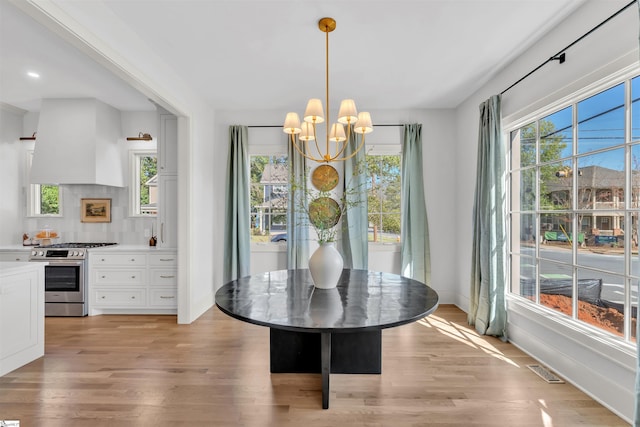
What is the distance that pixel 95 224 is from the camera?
14.9ft

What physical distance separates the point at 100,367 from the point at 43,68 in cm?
301

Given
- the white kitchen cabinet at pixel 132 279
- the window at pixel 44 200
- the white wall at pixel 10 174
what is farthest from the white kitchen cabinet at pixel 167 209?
the white wall at pixel 10 174

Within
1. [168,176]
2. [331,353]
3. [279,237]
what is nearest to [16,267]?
[168,176]

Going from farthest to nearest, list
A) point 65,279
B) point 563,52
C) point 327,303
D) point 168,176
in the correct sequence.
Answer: point 168,176
point 65,279
point 563,52
point 327,303

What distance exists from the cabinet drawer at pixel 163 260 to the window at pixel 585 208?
3.84 metres

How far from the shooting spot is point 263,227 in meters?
4.64

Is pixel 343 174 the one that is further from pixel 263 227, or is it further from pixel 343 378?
pixel 343 378

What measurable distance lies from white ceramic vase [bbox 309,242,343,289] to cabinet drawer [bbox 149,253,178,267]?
2376 millimetres

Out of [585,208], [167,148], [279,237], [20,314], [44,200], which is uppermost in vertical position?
[167,148]

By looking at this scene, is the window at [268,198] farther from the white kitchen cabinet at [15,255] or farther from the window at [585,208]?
the window at [585,208]

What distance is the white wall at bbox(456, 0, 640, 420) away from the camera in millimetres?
1915

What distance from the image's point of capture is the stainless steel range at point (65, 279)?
3830mm

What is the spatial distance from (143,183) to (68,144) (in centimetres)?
96

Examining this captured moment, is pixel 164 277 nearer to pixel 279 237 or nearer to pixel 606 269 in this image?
pixel 279 237
